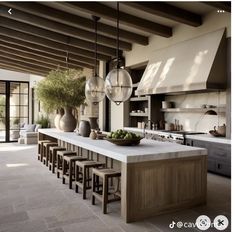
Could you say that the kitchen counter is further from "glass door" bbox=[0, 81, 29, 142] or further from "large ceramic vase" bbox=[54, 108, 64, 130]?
"glass door" bbox=[0, 81, 29, 142]

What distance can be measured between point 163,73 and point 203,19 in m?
1.41

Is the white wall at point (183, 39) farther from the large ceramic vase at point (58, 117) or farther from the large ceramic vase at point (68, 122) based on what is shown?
the large ceramic vase at point (68, 122)

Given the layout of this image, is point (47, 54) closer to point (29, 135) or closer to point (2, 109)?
point (29, 135)

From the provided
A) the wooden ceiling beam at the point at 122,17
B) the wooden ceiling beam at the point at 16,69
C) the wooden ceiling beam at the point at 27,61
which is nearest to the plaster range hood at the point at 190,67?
the wooden ceiling beam at the point at 122,17

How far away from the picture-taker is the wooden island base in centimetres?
291

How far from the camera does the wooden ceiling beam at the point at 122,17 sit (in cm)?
480

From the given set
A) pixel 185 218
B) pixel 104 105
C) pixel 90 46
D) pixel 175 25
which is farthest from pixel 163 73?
pixel 185 218

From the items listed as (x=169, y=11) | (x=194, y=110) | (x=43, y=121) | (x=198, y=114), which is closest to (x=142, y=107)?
(x=198, y=114)

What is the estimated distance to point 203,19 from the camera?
5.39 m

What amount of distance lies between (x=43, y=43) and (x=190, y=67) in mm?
4319

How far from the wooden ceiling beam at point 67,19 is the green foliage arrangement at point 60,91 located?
1.17m

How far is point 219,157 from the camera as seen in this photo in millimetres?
4906

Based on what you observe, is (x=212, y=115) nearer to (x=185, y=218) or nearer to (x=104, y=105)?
(x=185, y=218)

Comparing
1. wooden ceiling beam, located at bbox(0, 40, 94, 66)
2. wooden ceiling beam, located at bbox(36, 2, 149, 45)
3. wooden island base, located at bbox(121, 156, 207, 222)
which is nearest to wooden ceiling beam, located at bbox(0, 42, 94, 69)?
wooden ceiling beam, located at bbox(0, 40, 94, 66)
